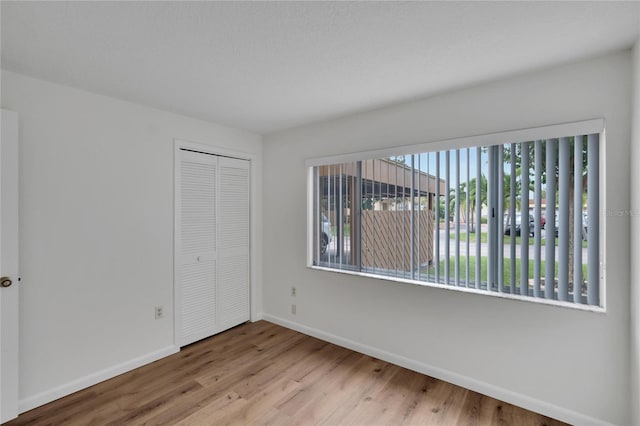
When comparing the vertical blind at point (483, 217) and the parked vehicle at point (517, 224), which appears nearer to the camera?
the vertical blind at point (483, 217)

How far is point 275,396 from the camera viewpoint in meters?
2.26

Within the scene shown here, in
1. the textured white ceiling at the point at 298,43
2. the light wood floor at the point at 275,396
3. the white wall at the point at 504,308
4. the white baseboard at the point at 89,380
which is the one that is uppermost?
the textured white ceiling at the point at 298,43

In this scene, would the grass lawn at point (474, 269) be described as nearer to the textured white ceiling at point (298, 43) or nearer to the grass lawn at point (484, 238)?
the grass lawn at point (484, 238)

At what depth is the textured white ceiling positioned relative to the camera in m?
1.42

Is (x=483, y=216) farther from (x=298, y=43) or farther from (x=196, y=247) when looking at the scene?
(x=196, y=247)

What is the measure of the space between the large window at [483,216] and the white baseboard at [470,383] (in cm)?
70

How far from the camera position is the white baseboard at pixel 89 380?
2.09 m

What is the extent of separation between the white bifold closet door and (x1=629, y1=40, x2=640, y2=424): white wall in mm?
3326

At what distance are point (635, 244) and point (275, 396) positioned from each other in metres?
2.50

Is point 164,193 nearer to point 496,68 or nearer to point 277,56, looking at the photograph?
point 277,56

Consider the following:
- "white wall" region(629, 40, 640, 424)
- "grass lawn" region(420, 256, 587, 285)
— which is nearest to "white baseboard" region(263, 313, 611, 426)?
"white wall" region(629, 40, 640, 424)

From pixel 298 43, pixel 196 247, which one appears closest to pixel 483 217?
pixel 298 43

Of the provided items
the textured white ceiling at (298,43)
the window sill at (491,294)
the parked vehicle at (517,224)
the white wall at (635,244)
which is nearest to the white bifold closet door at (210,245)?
the textured white ceiling at (298,43)

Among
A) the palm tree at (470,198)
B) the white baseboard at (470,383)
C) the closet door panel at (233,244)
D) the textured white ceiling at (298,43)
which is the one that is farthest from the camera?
the closet door panel at (233,244)
